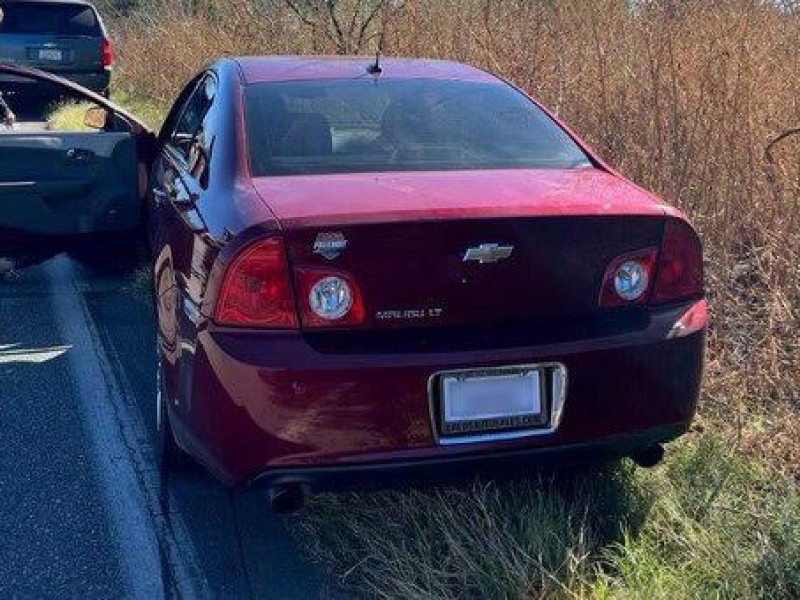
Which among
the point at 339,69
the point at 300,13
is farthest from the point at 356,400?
the point at 300,13

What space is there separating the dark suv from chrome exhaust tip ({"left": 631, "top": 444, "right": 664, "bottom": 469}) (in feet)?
39.6

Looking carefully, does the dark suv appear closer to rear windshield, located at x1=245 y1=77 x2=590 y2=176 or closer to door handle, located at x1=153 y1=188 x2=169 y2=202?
door handle, located at x1=153 y1=188 x2=169 y2=202

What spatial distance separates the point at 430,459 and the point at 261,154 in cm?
122

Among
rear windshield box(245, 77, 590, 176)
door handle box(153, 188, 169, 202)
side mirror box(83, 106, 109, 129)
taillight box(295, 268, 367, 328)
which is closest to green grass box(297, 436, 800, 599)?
taillight box(295, 268, 367, 328)

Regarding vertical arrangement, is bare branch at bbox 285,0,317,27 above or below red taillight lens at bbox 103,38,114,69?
above

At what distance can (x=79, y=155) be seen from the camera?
560 cm

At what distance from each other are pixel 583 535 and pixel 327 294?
1034 millimetres

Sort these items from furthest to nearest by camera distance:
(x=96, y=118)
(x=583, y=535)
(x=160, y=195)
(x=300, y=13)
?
(x=300, y=13) < (x=96, y=118) < (x=160, y=195) < (x=583, y=535)

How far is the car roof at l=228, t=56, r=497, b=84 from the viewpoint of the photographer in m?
3.92

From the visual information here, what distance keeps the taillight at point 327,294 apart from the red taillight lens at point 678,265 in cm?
94

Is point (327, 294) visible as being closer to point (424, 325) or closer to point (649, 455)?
point (424, 325)

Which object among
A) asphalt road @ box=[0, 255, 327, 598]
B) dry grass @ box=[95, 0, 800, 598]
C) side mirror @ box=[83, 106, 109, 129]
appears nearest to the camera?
dry grass @ box=[95, 0, 800, 598]

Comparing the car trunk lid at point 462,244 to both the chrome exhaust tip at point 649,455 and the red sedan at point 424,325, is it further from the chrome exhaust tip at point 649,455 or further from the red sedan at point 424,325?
the chrome exhaust tip at point 649,455

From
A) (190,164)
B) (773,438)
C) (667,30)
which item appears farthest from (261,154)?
(667,30)
